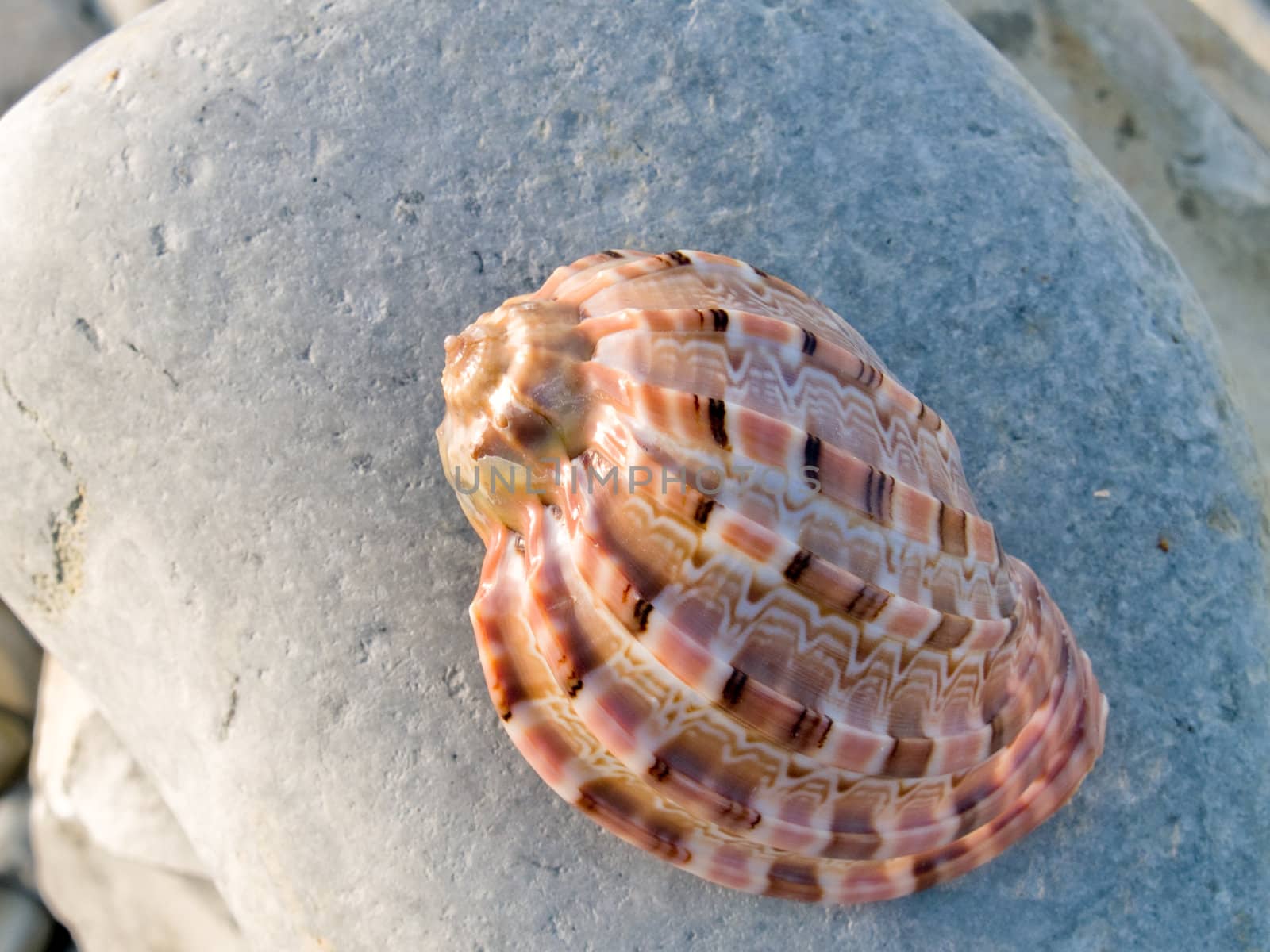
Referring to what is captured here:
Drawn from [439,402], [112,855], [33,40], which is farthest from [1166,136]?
[112,855]

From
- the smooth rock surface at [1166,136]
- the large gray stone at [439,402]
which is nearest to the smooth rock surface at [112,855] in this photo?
the large gray stone at [439,402]

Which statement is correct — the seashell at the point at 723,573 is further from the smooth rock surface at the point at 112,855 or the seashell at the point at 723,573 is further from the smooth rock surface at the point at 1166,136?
the smooth rock surface at the point at 1166,136

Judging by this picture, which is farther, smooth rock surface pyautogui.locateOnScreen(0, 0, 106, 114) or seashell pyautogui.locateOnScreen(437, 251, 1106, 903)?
smooth rock surface pyautogui.locateOnScreen(0, 0, 106, 114)

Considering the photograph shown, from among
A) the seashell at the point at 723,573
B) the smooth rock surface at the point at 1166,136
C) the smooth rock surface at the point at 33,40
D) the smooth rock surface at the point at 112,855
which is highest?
the seashell at the point at 723,573

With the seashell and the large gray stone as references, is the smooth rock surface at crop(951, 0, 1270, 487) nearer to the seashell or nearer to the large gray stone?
the large gray stone

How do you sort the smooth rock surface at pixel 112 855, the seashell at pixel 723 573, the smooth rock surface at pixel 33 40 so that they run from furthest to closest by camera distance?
the smooth rock surface at pixel 33 40 → the smooth rock surface at pixel 112 855 → the seashell at pixel 723 573

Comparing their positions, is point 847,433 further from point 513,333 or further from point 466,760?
point 466,760

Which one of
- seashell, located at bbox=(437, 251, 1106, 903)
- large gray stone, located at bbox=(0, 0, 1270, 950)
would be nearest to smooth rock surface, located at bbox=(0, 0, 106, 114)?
large gray stone, located at bbox=(0, 0, 1270, 950)
